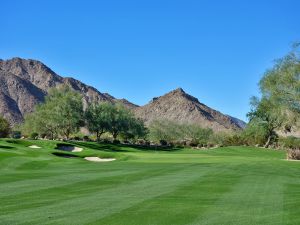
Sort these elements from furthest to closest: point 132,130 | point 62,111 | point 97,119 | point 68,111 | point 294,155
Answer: point 132,130
point 97,119
point 68,111
point 62,111
point 294,155

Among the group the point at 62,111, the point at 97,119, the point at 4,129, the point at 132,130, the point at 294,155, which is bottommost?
the point at 294,155

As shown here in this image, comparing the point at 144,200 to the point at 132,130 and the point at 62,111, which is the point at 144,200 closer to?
the point at 62,111

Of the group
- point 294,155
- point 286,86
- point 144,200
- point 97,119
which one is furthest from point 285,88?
point 97,119

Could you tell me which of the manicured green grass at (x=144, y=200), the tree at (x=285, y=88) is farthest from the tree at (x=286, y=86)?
the manicured green grass at (x=144, y=200)

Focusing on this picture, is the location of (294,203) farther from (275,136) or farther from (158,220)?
(275,136)

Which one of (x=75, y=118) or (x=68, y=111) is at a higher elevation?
(x=68, y=111)

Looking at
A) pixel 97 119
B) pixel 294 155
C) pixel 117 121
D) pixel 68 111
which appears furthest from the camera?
pixel 117 121

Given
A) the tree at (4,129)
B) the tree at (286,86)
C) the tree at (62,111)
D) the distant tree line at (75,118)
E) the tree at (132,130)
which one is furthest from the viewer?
the tree at (132,130)

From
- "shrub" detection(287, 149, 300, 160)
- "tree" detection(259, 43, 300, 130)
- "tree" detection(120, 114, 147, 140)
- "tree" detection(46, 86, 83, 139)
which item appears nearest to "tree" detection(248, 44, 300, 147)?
"tree" detection(259, 43, 300, 130)

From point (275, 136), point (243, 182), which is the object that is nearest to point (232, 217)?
point (243, 182)

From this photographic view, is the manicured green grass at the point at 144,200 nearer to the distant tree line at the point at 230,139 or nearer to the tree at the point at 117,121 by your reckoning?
the distant tree line at the point at 230,139

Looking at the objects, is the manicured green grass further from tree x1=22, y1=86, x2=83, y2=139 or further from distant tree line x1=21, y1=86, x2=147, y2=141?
distant tree line x1=21, y1=86, x2=147, y2=141

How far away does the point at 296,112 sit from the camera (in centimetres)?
5234

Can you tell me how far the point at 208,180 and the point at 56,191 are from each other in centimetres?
623
